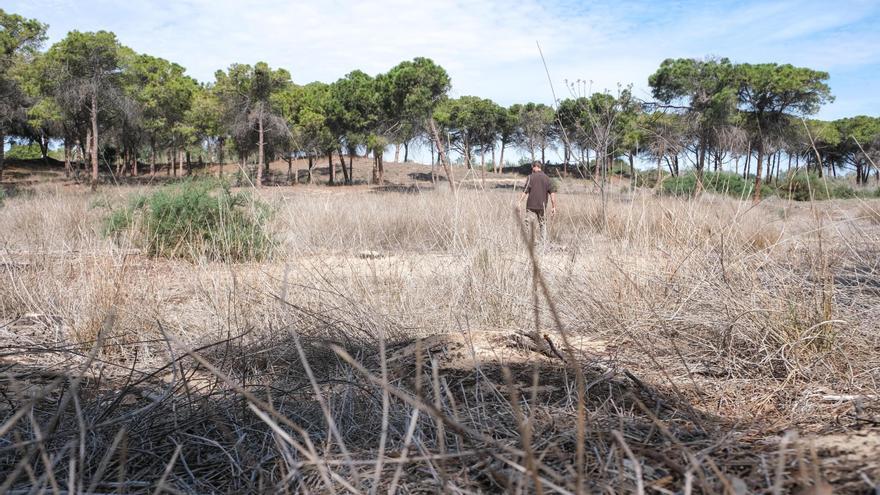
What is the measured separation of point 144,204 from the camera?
770cm

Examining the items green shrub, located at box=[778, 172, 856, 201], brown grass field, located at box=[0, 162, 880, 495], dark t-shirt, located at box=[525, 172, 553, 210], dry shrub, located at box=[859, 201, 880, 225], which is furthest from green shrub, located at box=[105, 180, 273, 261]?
dry shrub, located at box=[859, 201, 880, 225]

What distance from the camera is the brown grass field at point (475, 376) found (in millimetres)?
1095

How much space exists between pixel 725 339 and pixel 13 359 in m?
3.43

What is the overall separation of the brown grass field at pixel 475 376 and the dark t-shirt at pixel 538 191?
409cm

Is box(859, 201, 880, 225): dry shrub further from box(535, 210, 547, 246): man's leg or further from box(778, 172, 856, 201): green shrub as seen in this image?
box(535, 210, 547, 246): man's leg

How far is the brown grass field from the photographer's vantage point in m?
1.09

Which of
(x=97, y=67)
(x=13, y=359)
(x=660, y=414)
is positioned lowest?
(x=13, y=359)

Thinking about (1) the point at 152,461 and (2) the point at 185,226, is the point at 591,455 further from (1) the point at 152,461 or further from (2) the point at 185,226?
(2) the point at 185,226

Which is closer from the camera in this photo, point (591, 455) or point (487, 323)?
point (591, 455)

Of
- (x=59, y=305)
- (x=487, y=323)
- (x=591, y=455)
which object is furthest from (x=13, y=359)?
(x=591, y=455)

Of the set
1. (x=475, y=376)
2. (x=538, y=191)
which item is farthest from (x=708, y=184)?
(x=538, y=191)

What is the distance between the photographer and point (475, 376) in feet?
7.01

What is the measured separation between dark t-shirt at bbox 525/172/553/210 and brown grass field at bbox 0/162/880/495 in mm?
4090

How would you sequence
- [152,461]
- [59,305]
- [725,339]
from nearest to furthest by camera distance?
[152,461] → [725,339] → [59,305]
